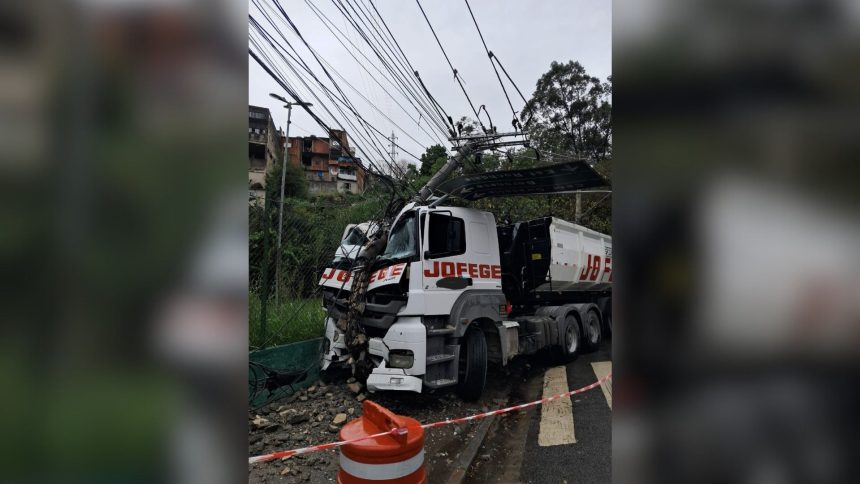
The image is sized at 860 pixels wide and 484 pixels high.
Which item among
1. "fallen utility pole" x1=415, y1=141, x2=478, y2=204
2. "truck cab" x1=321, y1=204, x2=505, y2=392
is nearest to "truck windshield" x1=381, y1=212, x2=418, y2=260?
"truck cab" x1=321, y1=204, x2=505, y2=392

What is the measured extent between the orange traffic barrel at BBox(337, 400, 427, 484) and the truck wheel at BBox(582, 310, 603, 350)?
7.59m

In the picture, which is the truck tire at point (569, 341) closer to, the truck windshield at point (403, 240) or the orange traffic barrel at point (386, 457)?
the truck windshield at point (403, 240)

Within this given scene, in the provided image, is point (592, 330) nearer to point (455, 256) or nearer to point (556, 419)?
point (556, 419)

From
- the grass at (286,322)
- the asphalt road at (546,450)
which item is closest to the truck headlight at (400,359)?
the asphalt road at (546,450)

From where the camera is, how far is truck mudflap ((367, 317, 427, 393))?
548 cm

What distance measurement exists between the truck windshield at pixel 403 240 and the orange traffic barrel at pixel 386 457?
3.69m

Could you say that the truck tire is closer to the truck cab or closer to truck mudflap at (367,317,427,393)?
the truck cab

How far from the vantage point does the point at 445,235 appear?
6.50 metres

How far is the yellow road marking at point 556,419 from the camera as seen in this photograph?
504 cm

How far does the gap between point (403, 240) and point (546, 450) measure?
325cm
